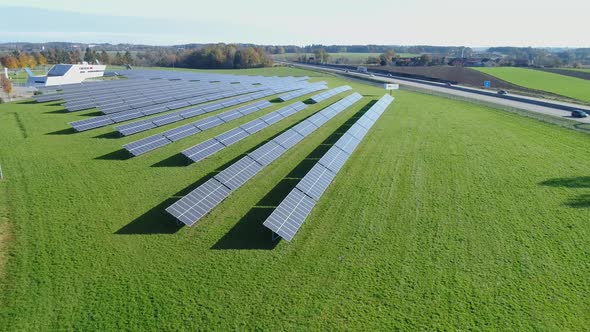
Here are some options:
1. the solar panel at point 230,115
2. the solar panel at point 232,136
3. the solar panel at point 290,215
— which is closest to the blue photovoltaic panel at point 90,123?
the solar panel at point 230,115

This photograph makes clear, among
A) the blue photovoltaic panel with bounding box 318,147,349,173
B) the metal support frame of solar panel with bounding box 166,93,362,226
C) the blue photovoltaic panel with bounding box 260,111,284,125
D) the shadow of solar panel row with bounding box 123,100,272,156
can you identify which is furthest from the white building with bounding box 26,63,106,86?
the blue photovoltaic panel with bounding box 318,147,349,173

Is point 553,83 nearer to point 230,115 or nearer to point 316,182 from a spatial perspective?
point 230,115

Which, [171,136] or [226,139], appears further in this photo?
[171,136]

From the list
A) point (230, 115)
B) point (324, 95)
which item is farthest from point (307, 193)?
point (324, 95)

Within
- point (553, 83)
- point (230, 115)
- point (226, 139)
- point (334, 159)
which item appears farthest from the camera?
point (553, 83)

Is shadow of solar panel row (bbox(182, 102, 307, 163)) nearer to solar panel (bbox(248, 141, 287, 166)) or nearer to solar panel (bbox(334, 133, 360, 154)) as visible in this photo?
solar panel (bbox(248, 141, 287, 166))

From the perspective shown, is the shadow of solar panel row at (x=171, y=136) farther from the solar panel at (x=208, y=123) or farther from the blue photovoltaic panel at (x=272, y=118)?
the blue photovoltaic panel at (x=272, y=118)
